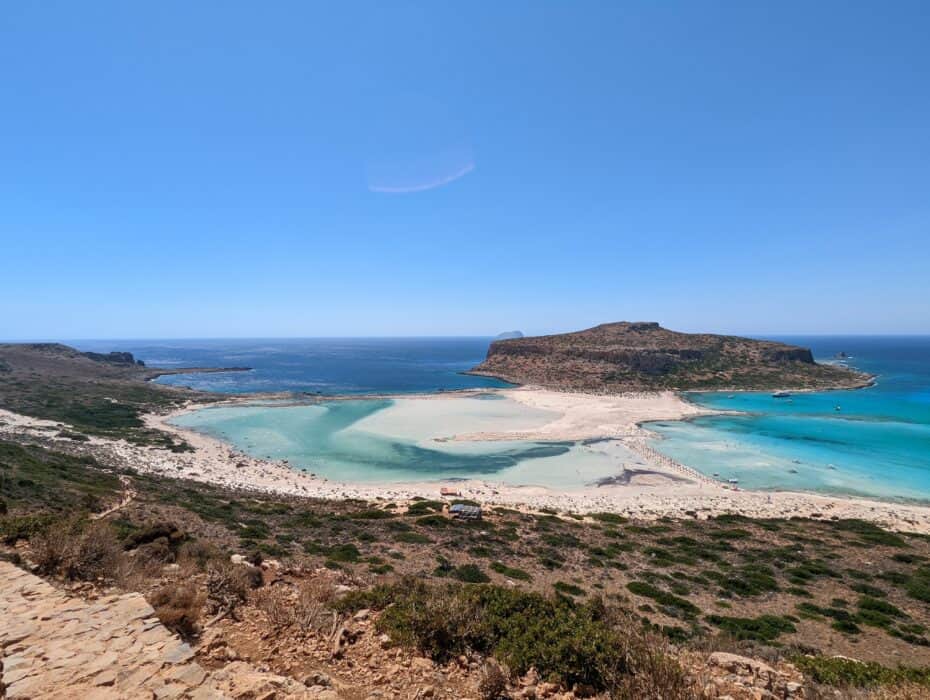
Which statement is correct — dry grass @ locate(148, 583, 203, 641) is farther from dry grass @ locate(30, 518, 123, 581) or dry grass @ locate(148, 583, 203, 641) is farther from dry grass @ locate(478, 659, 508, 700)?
dry grass @ locate(478, 659, 508, 700)

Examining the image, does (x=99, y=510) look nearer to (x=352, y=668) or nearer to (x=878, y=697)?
(x=352, y=668)

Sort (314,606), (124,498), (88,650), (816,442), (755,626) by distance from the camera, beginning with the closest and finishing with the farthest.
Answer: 1. (88,650)
2. (314,606)
3. (755,626)
4. (124,498)
5. (816,442)

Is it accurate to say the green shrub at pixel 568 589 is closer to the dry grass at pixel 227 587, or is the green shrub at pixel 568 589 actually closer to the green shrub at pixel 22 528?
the dry grass at pixel 227 587

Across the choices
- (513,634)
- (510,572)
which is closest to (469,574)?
(510,572)

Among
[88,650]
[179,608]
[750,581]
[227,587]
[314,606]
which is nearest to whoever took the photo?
[88,650]

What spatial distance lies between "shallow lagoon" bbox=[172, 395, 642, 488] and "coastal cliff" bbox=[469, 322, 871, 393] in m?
32.6

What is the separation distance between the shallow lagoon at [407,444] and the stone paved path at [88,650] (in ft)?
98.4

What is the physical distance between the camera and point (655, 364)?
3903 inches

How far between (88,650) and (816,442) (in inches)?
2566

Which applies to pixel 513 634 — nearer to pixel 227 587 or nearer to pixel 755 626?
pixel 227 587

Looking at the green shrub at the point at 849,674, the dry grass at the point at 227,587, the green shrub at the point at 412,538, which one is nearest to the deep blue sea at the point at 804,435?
the green shrub at the point at 412,538

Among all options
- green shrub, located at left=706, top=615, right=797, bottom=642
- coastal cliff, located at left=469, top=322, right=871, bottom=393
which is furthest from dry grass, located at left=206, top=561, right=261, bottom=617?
coastal cliff, located at left=469, top=322, right=871, bottom=393

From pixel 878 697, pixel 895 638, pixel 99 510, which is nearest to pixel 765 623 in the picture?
pixel 895 638

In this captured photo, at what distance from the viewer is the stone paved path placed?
200 inches
